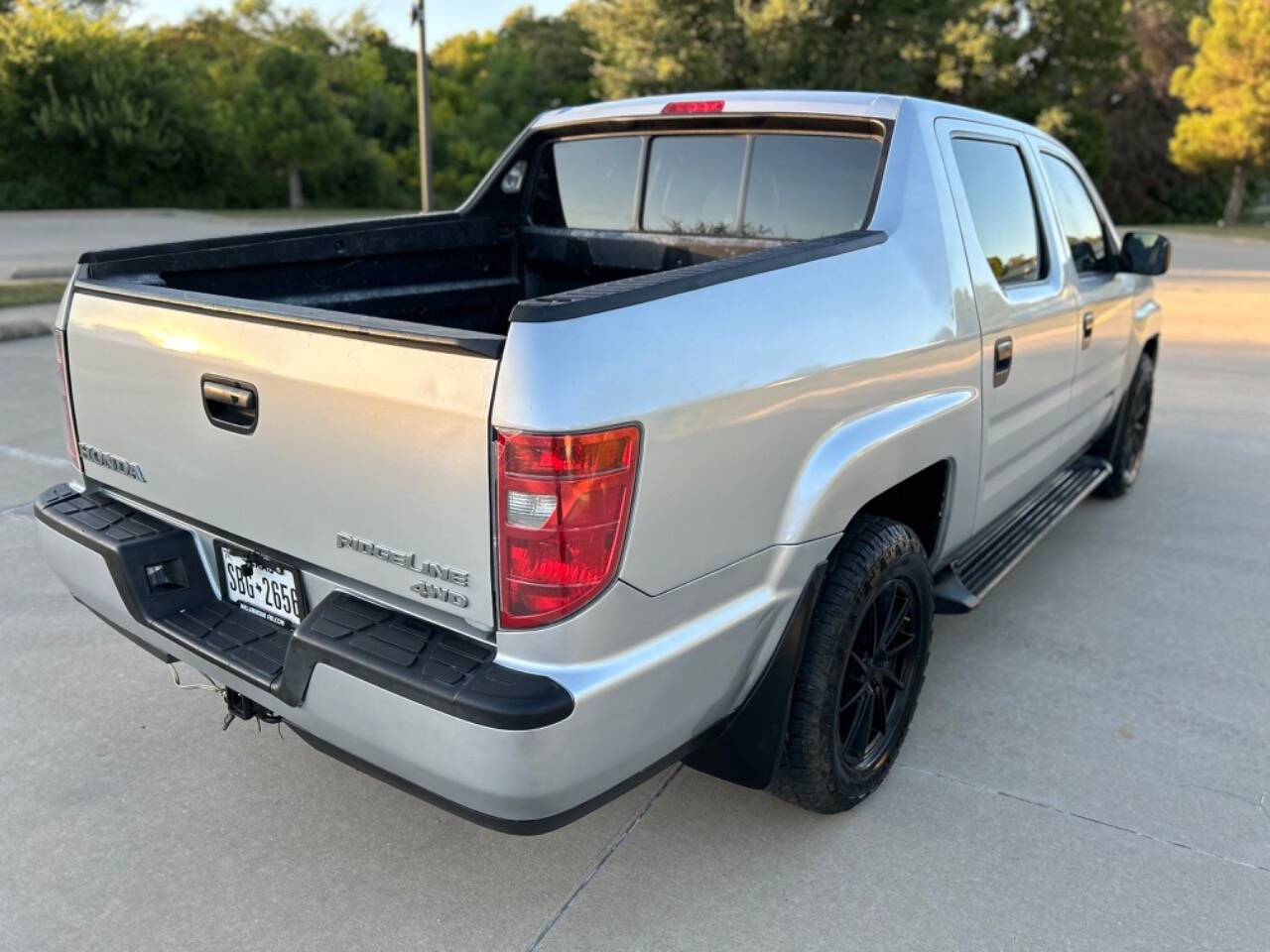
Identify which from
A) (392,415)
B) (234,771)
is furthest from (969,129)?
(234,771)

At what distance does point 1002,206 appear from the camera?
350cm

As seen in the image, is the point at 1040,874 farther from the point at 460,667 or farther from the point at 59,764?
the point at 59,764

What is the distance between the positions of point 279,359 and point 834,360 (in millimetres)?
1249

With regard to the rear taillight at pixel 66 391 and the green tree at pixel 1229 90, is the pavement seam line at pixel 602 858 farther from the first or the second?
the green tree at pixel 1229 90

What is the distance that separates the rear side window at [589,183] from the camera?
3.79 meters

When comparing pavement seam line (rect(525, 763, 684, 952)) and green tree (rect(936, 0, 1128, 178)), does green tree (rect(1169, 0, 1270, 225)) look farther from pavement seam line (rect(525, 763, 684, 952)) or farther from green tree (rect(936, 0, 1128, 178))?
pavement seam line (rect(525, 763, 684, 952))

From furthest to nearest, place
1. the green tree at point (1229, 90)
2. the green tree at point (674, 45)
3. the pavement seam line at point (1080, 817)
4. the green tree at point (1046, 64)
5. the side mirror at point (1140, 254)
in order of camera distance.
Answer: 1. the green tree at point (1046, 64)
2. the green tree at point (674, 45)
3. the green tree at point (1229, 90)
4. the side mirror at point (1140, 254)
5. the pavement seam line at point (1080, 817)

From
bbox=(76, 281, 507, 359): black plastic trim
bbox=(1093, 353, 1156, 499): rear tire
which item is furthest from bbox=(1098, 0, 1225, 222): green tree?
bbox=(76, 281, 507, 359): black plastic trim

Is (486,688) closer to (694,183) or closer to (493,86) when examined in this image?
(694,183)

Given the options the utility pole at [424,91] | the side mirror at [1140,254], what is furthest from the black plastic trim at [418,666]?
the utility pole at [424,91]

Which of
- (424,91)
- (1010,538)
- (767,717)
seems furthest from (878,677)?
(424,91)

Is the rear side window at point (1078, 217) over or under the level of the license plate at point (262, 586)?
over

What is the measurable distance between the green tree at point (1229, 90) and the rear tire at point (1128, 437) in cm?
2974

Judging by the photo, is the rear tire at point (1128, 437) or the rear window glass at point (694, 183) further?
the rear tire at point (1128, 437)
